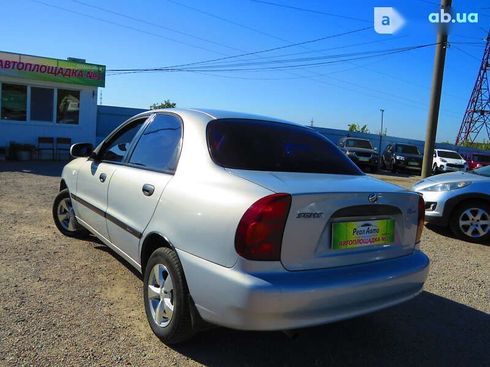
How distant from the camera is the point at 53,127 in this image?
57.4ft

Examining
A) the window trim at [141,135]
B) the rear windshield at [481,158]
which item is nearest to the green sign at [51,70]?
the window trim at [141,135]

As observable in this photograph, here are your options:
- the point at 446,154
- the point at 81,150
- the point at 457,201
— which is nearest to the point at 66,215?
the point at 81,150

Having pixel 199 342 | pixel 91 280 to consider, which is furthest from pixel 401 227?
pixel 91 280

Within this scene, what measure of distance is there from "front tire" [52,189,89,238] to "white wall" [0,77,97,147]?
1250 cm

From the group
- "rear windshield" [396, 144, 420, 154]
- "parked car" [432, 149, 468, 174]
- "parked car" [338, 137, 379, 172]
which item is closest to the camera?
"parked car" [338, 137, 379, 172]

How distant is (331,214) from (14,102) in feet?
55.4

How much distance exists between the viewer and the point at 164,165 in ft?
11.7

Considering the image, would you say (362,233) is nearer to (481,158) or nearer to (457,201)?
(457,201)

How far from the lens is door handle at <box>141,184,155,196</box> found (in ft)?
11.4

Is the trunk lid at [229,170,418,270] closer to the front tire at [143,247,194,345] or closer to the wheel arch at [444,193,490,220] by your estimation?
the front tire at [143,247,194,345]

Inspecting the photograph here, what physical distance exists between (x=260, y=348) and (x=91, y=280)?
189cm

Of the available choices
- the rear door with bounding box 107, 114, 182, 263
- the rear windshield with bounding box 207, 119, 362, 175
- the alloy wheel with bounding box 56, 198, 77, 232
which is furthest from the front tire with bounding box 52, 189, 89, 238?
the rear windshield with bounding box 207, 119, 362, 175

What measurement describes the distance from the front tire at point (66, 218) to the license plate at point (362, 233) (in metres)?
3.73

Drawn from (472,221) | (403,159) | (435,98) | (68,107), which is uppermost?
(435,98)
